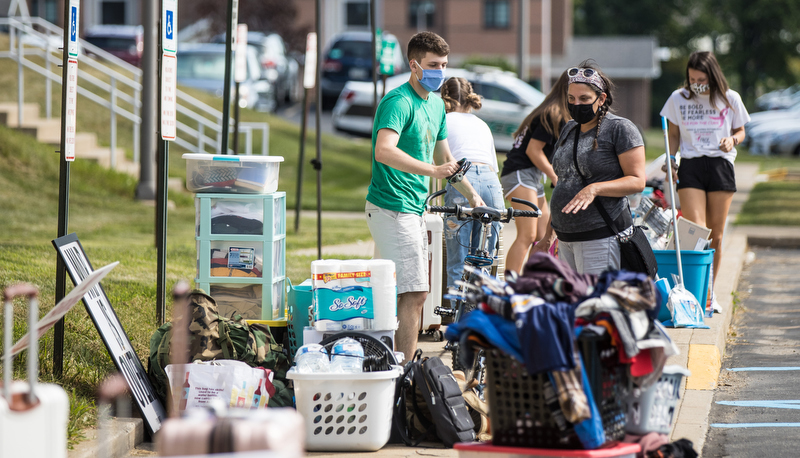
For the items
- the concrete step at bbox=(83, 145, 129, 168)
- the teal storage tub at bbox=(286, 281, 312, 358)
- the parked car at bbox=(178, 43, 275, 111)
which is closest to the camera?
the teal storage tub at bbox=(286, 281, 312, 358)

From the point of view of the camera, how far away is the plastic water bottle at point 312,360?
4945mm

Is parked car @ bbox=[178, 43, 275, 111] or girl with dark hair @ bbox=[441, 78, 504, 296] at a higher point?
parked car @ bbox=[178, 43, 275, 111]

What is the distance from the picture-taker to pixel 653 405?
13.4 feet

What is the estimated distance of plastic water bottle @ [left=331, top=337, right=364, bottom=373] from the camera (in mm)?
4957

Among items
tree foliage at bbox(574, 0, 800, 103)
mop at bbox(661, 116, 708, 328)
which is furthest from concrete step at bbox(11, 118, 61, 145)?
tree foliage at bbox(574, 0, 800, 103)

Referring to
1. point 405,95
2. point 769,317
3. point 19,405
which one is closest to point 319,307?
point 405,95

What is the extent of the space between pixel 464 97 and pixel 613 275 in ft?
12.0

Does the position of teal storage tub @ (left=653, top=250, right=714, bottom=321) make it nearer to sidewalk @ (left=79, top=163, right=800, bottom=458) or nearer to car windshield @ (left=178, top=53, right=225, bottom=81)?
sidewalk @ (left=79, top=163, right=800, bottom=458)

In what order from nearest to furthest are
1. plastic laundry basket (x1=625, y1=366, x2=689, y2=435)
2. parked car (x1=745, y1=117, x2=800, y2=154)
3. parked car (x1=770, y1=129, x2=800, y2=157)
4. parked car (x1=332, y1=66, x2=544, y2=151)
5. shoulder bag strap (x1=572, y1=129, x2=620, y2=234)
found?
1. plastic laundry basket (x1=625, y1=366, x2=689, y2=435)
2. shoulder bag strap (x1=572, y1=129, x2=620, y2=234)
3. parked car (x1=332, y1=66, x2=544, y2=151)
4. parked car (x1=770, y1=129, x2=800, y2=157)
5. parked car (x1=745, y1=117, x2=800, y2=154)

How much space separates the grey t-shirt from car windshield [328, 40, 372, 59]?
25.2 m

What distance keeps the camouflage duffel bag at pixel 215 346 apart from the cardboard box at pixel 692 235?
143 inches

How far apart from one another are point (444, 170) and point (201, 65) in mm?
19474

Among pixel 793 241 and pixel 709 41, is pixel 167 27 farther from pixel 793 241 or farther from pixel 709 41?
pixel 709 41

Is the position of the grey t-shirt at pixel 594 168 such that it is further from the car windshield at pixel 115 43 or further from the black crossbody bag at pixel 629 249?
the car windshield at pixel 115 43
